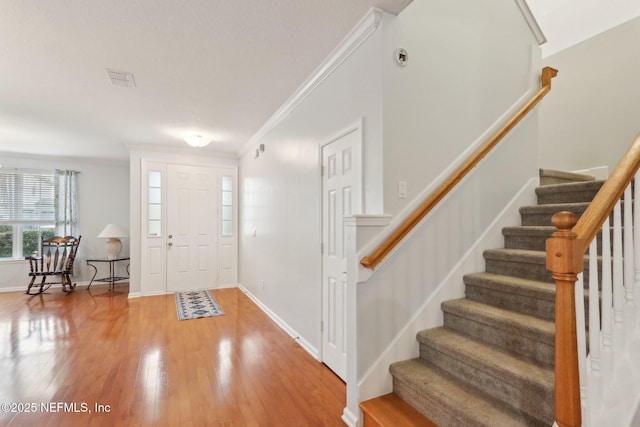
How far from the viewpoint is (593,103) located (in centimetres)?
330

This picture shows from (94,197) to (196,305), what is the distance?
3851 millimetres

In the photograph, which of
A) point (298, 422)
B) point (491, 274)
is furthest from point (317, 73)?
point (298, 422)

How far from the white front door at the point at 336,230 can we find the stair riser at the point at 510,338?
0.86 m

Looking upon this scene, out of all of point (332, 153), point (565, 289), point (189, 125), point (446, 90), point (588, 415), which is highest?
point (189, 125)

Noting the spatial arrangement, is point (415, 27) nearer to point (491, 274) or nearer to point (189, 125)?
point (491, 274)

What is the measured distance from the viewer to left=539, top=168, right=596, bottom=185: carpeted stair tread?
2.99m

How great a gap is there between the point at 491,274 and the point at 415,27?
1947 mm

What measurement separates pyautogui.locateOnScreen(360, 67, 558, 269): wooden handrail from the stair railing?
0.90 metres

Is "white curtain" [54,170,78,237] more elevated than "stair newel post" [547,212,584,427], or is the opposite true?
"white curtain" [54,170,78,237]

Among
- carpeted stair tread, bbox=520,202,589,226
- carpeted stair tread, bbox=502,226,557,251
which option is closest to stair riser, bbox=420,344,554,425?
carpeted stair tread, bbox=502,226,557,251

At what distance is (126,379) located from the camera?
2.47 metres

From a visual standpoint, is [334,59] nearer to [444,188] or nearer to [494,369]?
[444,188]

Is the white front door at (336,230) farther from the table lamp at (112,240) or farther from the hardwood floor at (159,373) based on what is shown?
the table lamp at (112,240)

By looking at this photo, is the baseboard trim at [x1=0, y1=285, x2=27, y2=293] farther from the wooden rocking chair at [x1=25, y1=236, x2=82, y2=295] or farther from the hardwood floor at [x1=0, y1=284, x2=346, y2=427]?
the hardwood floor at [x1=0, y1=284, x2=346, y2=427]
